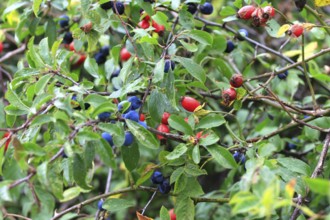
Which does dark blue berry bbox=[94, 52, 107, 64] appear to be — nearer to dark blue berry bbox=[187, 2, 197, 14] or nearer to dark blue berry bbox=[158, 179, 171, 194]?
dark blue berry bbox=[187, 2, 197, 14]

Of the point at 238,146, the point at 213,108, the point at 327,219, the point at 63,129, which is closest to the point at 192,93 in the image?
the point at 213,108

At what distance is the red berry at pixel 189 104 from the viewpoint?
1736 millimetres

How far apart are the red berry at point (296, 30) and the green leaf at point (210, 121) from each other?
305 mm

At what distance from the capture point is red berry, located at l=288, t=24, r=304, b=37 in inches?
60.7

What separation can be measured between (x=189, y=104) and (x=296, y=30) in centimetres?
40

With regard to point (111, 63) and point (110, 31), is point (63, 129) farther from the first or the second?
point (110, 31)

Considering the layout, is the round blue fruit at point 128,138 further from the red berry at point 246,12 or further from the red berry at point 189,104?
the red berry at point 246,12

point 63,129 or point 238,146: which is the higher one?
point 63,129

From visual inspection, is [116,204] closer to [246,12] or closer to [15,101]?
[15,101]

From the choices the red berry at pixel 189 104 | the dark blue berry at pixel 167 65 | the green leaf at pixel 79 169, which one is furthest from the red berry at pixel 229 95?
the green leaf at pixel 79 169

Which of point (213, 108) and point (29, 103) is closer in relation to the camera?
point (29, 103)

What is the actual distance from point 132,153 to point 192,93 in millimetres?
488

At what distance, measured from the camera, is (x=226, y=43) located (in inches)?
77.3

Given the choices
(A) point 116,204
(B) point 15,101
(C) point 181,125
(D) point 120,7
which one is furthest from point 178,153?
(D) point 120,7
